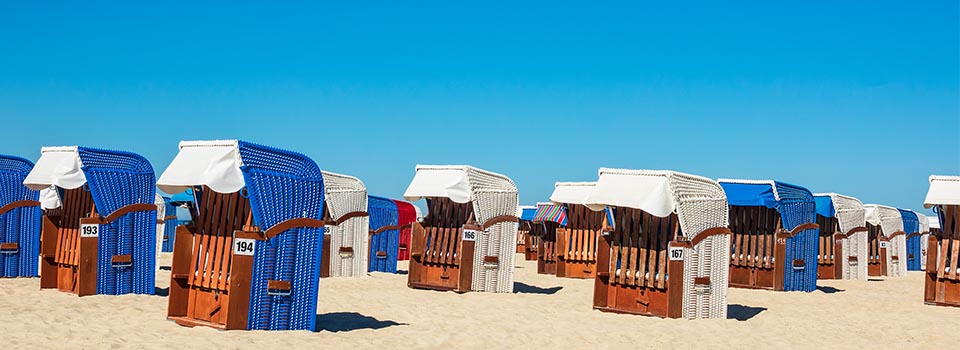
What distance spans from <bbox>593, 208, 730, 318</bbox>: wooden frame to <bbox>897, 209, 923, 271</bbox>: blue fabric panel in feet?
59.3

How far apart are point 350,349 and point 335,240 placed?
9370 millimetres

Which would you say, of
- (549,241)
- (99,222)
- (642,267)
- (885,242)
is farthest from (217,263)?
(885,242)

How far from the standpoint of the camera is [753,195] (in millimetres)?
16172

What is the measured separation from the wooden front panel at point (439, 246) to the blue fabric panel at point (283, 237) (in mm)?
6050

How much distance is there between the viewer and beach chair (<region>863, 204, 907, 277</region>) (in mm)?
22969

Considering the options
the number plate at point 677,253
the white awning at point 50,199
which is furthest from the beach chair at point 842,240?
the white awning at point 50,199

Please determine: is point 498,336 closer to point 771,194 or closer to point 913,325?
point 913,325

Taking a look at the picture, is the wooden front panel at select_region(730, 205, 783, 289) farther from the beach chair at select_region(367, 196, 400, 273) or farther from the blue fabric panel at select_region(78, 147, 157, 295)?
the blue fabric panel at select_region(78, 147, 157, 295)

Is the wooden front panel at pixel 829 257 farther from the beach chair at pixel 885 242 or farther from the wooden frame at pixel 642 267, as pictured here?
the wooden frame at pixel 642 267

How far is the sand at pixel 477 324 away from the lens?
350 inches

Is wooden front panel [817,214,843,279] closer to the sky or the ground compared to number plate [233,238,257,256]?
closer to the ground

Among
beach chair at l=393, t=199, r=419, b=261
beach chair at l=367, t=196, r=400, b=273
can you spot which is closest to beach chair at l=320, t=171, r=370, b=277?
beach chair at l=367, t=196, r=400, b=273

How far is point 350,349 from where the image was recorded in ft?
28.5

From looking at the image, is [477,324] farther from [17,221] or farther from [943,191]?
[17,221]
